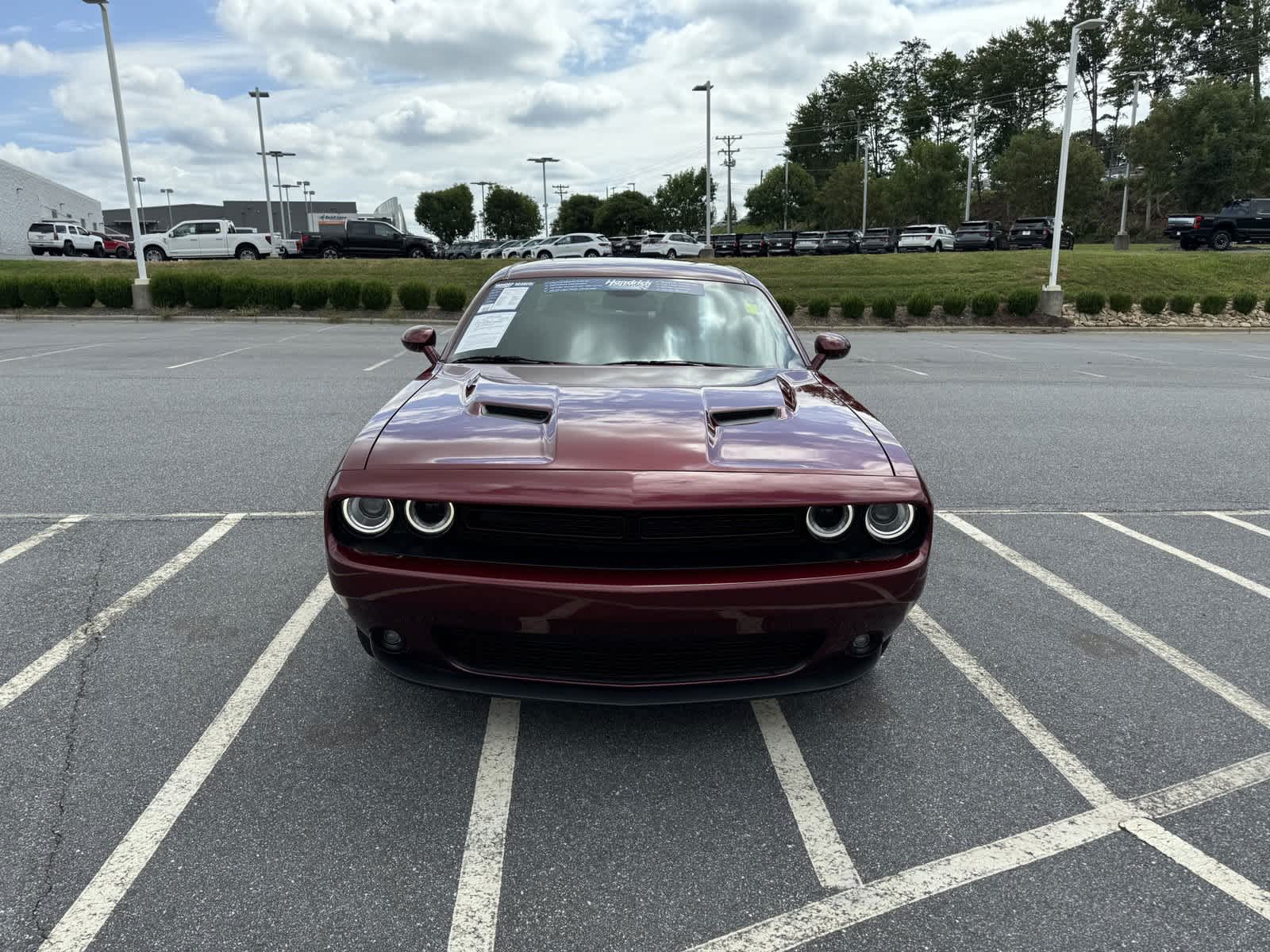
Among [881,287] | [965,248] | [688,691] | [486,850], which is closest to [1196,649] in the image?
[688,691]

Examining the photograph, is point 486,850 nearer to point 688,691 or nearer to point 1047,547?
point 688,691

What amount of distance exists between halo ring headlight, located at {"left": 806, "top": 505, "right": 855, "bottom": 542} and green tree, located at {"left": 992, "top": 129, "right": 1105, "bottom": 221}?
52.9 m

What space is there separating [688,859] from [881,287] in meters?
28.9

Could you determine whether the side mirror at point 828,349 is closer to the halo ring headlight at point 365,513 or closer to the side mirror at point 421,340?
the side mirror at point 421,340

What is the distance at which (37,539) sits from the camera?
4.74 m

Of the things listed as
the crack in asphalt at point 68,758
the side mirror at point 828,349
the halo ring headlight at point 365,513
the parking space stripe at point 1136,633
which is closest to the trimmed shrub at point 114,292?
the crack in asphalt at point 68,758

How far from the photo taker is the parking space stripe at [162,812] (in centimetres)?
200

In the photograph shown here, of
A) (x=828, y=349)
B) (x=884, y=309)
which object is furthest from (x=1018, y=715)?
(x=884, y=309)

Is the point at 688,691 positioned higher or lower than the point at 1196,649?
higher

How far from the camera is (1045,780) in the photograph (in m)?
2.63

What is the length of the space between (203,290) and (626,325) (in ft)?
73.9

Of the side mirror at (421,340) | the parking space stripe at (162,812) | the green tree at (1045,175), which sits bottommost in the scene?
the parking space stripe at (162,812)

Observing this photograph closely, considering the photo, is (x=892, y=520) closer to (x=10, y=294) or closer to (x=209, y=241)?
(x=10, y=294)

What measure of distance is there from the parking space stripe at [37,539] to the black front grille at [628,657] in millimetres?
3241
